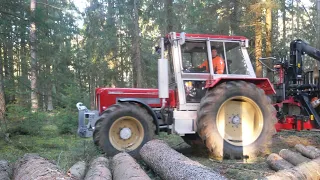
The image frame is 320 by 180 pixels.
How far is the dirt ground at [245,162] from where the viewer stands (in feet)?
18.5

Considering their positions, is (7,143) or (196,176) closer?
(196,176)

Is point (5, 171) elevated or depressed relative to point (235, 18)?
depressed

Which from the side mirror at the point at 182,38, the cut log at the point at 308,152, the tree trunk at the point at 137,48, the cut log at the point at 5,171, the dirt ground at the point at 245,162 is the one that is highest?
the tree trunk at the point at 137,48

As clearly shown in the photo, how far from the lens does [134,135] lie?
7477mm

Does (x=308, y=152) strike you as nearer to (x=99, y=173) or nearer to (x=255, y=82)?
(x=255, y=82)

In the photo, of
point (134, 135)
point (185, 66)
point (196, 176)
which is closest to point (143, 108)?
point (134, 135)

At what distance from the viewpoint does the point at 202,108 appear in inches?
271

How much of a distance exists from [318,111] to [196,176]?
5.64 metres

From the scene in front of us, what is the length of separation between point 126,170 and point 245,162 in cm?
288

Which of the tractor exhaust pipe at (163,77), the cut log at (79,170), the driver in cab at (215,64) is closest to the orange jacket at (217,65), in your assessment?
the driver in cab at (215,64)

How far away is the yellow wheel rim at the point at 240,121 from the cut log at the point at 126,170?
2.41 metres

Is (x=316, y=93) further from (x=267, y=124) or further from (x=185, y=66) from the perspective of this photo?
(x=185, y=66)

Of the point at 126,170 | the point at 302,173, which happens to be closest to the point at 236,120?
the point at 302,173

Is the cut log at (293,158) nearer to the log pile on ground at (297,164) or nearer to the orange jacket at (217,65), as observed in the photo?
the log pile on ground at (297,164)
